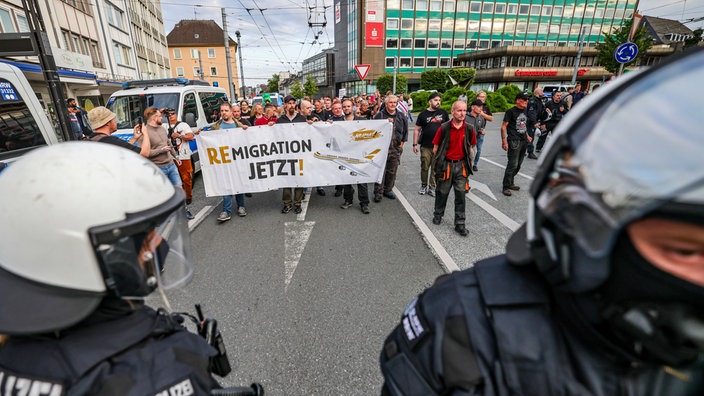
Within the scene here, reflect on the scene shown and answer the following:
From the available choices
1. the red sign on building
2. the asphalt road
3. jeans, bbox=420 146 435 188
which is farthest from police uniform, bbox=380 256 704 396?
the red sign on building

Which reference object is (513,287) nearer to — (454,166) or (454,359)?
(454,359)

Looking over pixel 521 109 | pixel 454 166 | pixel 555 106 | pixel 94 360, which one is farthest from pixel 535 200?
pixel 555 106

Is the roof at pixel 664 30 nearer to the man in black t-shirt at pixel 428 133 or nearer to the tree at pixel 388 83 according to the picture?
the tree at pixel 388 83

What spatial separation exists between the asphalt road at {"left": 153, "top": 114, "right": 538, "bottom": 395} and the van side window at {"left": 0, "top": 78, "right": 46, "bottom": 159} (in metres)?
2.14

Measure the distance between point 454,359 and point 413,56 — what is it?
6238cm

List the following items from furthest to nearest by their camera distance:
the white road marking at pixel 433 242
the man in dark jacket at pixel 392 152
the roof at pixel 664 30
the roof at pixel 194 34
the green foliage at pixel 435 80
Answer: the roof at pixel 194 34
the roof at pixel 664 30
the green foliage at pixel 435 80
the man in dark jacket at pixel 392 152
the white road marking at pixel 433 242

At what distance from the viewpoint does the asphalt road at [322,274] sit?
2.47m

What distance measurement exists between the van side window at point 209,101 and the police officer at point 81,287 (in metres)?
8.52

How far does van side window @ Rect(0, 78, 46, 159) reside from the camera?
3484mm

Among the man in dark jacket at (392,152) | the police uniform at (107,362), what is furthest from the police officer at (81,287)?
the man in dark jacket at (392,152)

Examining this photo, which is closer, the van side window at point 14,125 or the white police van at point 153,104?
the van side window at point 14,125

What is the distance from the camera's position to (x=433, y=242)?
14.5 ft

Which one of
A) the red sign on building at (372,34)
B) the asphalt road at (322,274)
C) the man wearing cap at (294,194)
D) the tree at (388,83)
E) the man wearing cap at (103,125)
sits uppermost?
the red sign on building at (372,34)

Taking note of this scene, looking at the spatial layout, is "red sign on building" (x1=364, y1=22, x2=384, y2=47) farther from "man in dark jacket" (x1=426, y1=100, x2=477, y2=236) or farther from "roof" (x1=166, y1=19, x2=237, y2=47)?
"roof" (x1=166, y1=19, x2=237, y2=47)
